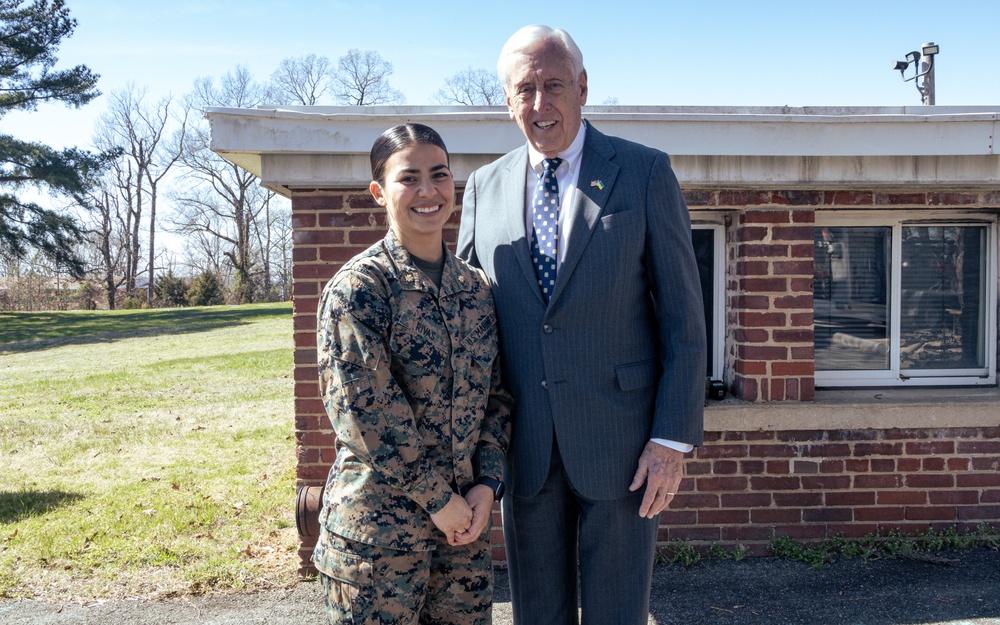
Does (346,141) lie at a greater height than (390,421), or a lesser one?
greater

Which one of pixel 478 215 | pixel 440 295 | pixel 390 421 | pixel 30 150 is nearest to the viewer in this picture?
pixel 390 421

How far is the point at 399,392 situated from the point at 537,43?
1.07 metres

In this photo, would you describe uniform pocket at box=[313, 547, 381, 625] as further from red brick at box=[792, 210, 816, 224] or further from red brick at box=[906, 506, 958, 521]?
red brick at box=[906, 506, 958, 521]

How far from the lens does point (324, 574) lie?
84.3 inches

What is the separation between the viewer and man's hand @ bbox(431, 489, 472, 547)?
6.87ft

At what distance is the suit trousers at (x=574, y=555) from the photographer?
2367 mm

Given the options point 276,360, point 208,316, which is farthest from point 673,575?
point 208,316

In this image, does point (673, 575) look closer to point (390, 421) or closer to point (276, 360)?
point (390, 421)

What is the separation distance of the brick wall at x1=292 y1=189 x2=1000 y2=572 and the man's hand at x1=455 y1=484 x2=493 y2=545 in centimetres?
208

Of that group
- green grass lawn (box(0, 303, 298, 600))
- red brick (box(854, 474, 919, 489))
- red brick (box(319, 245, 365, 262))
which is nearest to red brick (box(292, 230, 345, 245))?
red brick (box(319, 245, 365, 262))

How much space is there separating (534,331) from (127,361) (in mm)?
13785

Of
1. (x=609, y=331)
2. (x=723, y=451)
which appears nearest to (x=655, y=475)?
(x=609, y=331)

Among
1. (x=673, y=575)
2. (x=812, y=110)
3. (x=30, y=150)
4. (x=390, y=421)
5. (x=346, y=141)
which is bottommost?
(x=673, y=575)

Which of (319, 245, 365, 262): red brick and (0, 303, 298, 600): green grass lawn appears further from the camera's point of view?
(0, 303, 298, 600): green grass lawn
